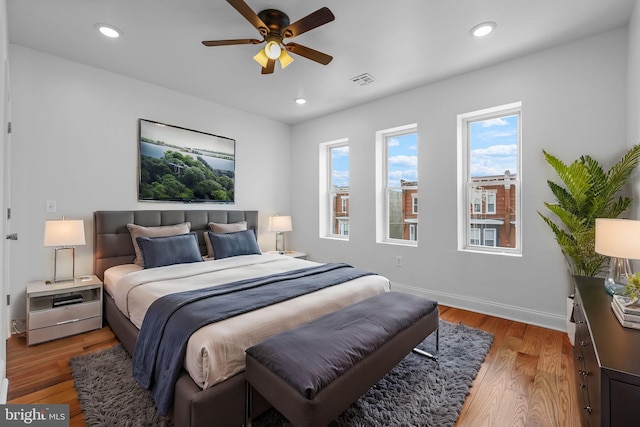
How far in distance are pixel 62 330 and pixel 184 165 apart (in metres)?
2.15

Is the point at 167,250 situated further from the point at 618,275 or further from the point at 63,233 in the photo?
the point at 618,275

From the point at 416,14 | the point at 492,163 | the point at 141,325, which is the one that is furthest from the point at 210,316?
the point at 492,163

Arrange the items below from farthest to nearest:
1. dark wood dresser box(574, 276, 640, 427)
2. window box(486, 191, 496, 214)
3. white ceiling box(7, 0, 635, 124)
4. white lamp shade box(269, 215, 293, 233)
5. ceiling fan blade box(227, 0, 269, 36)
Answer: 1. white lamp shade box(269, 215, 293, 233)
2. window box(486, 191, 496, 214)
3. white ceiling box(7, 0, 635, 124)
4. ceiling fan blade box(227, 0, 269, 36)
5. dark wood dresser box(574, 276, 640, 427)

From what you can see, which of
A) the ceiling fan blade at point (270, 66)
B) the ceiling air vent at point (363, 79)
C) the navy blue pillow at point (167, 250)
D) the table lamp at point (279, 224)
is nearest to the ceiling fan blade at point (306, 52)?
the ceiling fan blade at point (270, 66)

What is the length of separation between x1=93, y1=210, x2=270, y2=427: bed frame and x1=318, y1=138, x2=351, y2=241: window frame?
1.10m

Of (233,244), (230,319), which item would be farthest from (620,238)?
(233,244)

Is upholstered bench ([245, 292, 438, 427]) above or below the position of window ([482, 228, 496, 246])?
below

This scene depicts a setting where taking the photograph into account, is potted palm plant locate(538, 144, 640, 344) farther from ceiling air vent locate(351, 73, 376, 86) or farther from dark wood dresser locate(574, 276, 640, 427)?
ceiling air vent locate(351, 73, 376, 86)

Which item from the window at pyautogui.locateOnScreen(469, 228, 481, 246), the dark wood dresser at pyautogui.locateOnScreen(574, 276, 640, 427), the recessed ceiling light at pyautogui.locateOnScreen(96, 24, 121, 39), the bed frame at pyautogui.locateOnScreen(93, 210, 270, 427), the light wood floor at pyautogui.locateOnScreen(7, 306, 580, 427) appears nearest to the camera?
the dark wood dresser at pyautogui.locateOnScreen(574, 276, 640, 427)

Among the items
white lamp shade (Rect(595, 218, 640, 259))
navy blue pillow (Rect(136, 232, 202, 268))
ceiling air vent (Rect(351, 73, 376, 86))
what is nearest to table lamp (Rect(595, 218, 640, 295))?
white lamp shade (Rect(595, 218, 640, 259))

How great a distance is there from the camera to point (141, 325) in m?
2.05

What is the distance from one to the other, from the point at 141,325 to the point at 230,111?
3.30 meters

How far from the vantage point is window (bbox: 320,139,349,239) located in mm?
4809

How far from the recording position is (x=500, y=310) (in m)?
3.16
